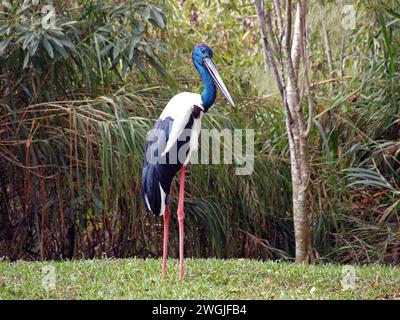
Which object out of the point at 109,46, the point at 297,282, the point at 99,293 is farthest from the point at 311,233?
the point at 99,293

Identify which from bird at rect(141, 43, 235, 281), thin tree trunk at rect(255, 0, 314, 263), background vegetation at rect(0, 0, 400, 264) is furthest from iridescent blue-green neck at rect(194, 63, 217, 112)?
background vegetation at rect(0, 0, 400, 264)

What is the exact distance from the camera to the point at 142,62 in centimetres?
773

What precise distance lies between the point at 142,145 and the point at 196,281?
77.0 inches

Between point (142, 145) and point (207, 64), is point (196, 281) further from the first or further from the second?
point (142, 145)

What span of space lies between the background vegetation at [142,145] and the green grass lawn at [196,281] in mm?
1033

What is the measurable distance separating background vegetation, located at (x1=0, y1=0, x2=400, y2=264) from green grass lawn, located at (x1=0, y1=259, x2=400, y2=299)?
1033 millimetres

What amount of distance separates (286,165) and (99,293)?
3.36 metres

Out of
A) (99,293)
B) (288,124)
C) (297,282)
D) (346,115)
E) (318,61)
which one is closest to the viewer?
(99,293)

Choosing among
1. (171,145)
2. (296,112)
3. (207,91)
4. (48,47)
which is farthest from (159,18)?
(171,145)

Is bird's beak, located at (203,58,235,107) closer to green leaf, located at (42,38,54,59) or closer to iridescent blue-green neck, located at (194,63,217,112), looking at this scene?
iridescent blue-green neck, located at (194,63,217,112)

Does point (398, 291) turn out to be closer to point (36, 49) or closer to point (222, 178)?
point (222, 178)

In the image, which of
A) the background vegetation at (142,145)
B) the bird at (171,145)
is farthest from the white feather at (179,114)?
the background vegetation at (142,145)

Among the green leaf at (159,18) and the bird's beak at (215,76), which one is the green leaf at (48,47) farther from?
the bird's beak at (215,76)

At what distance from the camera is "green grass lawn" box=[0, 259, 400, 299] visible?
17.2ft
